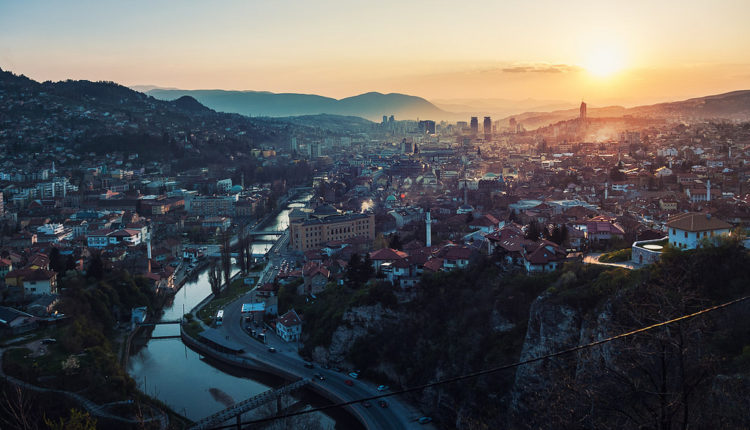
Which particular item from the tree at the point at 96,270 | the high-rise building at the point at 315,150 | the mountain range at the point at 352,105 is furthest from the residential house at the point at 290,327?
the mountain range at the point at 352,105

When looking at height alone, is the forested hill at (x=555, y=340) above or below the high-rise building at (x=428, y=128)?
below

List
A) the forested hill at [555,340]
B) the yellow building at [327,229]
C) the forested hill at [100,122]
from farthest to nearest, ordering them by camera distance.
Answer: the forested hill at [100,122], the yellow building at [327,229], the forested hill at [555,340]

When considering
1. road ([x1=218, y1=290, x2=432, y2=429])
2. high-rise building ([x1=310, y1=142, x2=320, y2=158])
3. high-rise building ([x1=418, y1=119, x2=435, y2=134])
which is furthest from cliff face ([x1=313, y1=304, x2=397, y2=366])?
high-rise building ([x1=418, y1=119, x2=435, y2=134])

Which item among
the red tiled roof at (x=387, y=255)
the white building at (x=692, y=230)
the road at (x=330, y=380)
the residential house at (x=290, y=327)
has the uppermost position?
the white building at (x=692, y=230)

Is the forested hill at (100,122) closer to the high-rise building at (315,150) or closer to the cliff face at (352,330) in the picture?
the high-rise building at (315,150)

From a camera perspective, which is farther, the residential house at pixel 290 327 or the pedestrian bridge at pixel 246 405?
the residential house at pixel 290 327

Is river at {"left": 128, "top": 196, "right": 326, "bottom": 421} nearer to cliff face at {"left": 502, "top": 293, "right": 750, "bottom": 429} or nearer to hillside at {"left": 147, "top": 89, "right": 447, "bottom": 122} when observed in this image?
cliff face at {"left": 502, "top": 293, "right": 750, "bottom": 429}

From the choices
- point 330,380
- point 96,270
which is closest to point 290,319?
point 330,380

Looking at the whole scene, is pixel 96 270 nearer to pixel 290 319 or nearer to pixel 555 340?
pixel 290 319
